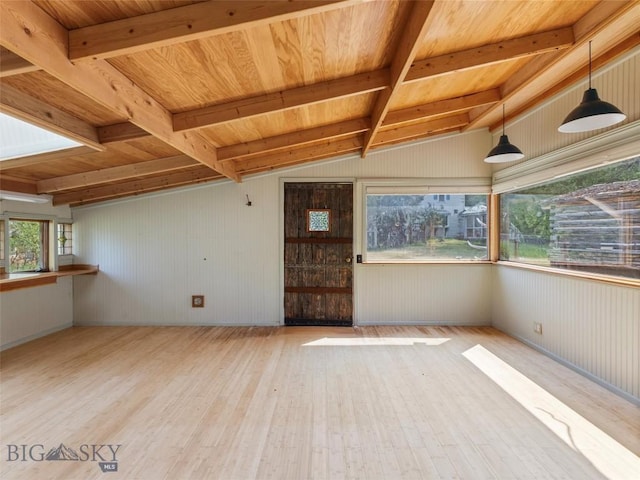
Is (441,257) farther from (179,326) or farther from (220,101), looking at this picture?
(179,326)

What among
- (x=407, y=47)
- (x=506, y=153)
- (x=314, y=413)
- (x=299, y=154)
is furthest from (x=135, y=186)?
(x=506, y=153)

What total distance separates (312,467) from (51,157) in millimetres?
3358

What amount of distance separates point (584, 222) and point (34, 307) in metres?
6.76

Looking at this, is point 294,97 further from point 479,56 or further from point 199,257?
point 199,257

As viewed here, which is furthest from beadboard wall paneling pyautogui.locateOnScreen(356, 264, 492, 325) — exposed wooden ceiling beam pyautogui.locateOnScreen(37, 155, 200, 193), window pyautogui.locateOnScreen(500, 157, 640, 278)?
exposed wooden ceiling beam pyautogui.locateOnScreen(37, 155, 200, 193)

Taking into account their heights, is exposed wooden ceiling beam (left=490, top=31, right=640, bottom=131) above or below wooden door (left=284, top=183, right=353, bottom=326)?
above

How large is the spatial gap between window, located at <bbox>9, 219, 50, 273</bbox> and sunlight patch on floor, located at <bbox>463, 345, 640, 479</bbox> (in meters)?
5.89

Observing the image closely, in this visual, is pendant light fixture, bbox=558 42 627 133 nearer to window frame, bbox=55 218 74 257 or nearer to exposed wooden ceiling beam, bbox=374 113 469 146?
exposed wooden ceiling beam, bbox=374 113 469 146

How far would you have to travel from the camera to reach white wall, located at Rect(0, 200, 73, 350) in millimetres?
3820

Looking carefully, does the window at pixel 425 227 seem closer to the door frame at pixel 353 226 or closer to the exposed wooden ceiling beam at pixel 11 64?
the door frame at pixel 353 226

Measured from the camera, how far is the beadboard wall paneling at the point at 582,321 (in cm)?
257

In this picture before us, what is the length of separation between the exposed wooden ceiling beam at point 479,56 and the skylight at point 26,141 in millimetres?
3019

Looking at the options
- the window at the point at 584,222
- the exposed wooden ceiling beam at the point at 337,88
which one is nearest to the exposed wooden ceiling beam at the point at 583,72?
the exposed wooden ceiling beam at the point at 337,88

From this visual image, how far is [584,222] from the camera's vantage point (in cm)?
307
